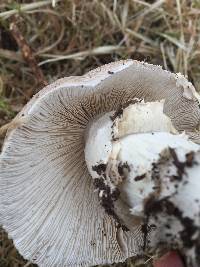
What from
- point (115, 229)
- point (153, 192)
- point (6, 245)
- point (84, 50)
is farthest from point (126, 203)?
point (84, 50)

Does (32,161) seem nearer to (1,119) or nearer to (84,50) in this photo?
(1,119)

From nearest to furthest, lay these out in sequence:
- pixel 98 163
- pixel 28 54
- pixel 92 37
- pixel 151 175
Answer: pixel 151 175, pixel 98 163, pixel 28 54, pixel 92 37

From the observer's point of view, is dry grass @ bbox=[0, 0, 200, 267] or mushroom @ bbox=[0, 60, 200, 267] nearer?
mushroom @ bbox=[0, 60, 200, 267]

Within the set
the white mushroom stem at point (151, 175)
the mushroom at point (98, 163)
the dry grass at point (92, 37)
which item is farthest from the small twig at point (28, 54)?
the white mushroom stem at point (151, 175)

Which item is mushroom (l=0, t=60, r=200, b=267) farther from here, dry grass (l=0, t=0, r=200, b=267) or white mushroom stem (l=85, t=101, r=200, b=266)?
dry grass (l=0, t=0, r=200, b=267)

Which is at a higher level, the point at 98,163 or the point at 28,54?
the point at 28,54

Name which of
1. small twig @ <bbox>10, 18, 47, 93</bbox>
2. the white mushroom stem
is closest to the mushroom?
the white mushroom stem

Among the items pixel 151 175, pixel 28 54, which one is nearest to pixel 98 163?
pixel 151 175

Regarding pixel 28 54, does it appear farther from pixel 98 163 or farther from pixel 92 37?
pixel 98 163
